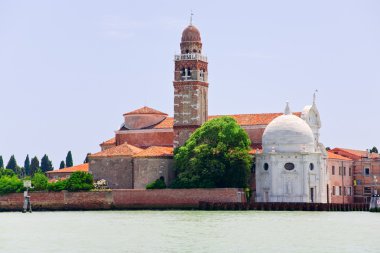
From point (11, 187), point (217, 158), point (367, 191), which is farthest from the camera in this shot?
point (367, 191)

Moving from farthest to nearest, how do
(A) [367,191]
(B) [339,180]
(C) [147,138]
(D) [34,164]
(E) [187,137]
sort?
(D) [34,164] → (A) [367,191] → (C) [147,138] → (B) [339,180] → (E) [187,137]

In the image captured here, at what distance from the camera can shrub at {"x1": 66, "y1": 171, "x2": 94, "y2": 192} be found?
3017 inches

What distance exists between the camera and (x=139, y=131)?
8794 centimetres

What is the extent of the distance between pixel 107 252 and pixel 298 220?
2139 centimetres

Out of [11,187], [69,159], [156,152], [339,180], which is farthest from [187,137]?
[69,159]

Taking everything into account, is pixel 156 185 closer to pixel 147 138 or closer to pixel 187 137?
pixel 187 137

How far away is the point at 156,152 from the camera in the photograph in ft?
261

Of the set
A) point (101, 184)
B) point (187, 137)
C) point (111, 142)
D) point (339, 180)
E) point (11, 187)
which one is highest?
point (111, 142)

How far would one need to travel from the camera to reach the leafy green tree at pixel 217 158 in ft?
247

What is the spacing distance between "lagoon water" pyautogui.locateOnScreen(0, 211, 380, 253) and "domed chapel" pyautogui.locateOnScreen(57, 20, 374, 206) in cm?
1630

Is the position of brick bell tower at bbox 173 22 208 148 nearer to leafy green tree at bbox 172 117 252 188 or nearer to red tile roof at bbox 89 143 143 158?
red tile roof at bbox 89 143 143 158

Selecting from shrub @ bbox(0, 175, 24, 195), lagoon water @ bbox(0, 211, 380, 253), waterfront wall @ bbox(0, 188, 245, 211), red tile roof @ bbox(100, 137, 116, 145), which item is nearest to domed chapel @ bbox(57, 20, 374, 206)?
red tile roof @ bbox(100, 137, 116, 145)

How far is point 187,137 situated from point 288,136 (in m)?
9.06

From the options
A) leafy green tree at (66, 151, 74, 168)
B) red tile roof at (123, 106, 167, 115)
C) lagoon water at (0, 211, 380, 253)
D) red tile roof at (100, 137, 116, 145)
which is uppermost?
red tile roof at (123, 106, 167, 115)
